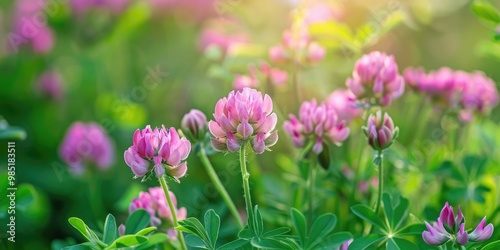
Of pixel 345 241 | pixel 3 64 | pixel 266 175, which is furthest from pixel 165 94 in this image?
pixel 345 241

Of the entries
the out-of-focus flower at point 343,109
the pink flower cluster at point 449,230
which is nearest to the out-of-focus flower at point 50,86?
the out-of-focus flower at point 343,109

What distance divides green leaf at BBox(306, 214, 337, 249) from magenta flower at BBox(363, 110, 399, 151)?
0.12 m

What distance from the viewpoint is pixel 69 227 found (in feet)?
5.96

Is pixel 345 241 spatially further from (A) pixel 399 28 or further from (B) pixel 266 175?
(A) pixel 399 28

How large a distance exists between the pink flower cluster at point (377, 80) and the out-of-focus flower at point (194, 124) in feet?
0.80

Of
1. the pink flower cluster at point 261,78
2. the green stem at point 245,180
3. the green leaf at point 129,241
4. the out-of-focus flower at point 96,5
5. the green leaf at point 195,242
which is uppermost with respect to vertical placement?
the out-of-focus flower at point 96,5

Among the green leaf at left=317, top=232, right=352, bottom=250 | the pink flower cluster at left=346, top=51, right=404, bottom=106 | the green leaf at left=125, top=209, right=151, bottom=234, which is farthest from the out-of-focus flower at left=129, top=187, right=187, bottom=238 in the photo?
the pink flower cluster at left=346, top=51, right=404, bottom=106

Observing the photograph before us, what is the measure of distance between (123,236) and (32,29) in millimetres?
1464

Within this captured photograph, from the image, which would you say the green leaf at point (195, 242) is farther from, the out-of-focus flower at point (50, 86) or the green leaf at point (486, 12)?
the out-of-focus flower at point (50, 86)

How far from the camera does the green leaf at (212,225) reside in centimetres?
96

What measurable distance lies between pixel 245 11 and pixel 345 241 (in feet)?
3.63

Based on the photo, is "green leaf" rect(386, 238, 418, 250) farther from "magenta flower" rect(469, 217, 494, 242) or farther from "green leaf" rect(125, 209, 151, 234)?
"green leaf" rect(125, 209, 151, 234)

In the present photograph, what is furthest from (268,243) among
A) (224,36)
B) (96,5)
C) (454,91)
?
(96,5)

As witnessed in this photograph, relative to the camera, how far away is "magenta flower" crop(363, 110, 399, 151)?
3.39ft
